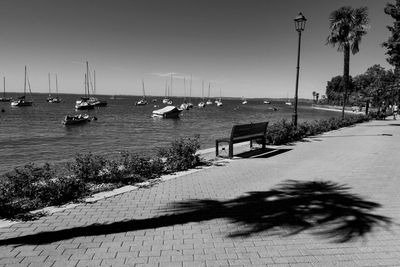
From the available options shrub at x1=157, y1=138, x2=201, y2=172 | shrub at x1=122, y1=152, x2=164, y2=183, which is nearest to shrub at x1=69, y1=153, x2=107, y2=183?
shrub at x1=122, y1=152, x2=164, y2=183

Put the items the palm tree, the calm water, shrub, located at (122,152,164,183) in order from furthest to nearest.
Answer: the palm tree
the calm water
shrub, located at (122,152,164,183)

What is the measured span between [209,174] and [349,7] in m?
40.3

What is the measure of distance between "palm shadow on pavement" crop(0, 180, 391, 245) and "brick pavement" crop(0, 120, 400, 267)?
2cm

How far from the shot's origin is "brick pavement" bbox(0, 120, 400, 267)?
150 inches

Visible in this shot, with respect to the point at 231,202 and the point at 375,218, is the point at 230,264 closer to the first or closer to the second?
the point at 231,202

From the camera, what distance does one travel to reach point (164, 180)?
24.2 ft

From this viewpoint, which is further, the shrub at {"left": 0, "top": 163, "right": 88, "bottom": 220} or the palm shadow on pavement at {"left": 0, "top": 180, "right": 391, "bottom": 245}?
the shrub at {"left": 0, "top": 163, "right": 88, "bottom": 220}

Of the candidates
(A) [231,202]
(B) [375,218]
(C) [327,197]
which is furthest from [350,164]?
(A) [231,202]

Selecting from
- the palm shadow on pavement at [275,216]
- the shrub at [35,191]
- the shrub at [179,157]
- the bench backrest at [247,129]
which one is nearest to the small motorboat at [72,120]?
the bench backrest at [247,129]

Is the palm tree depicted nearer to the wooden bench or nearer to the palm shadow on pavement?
the wooden bench

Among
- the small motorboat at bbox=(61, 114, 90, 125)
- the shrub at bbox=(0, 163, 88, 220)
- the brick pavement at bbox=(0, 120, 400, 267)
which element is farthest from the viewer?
the small motorboat at bbox=(61, 114, 90, 125)

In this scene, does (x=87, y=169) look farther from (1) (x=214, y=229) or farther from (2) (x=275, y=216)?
(2) (x=275, y=216)

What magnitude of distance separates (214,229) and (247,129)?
651 cm

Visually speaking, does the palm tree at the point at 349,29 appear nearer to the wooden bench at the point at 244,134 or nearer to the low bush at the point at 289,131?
the low bush at the point at 289,131
